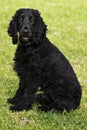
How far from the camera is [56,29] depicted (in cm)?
1894

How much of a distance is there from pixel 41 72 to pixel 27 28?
100 cm

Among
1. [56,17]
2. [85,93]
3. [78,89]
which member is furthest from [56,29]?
[78,89]

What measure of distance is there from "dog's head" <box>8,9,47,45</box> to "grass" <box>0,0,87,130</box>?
4.95ft

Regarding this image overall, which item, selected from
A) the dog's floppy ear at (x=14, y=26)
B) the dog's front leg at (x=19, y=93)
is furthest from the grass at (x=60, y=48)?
the dog's floppy ear at (x=14, y=26)

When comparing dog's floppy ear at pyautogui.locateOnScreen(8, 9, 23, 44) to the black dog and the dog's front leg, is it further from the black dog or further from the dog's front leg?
the dog's front leg

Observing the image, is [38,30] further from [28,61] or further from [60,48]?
[60,48]

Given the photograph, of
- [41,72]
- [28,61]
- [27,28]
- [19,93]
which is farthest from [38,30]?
[19,93]

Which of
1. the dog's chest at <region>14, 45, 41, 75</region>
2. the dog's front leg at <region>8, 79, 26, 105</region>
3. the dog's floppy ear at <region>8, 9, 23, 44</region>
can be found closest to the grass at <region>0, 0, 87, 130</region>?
the dog's front leg at <region>8, 79, 26, 105</region>

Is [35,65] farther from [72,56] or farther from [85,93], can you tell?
[72,56]

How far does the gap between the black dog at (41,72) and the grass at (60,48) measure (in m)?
0.24

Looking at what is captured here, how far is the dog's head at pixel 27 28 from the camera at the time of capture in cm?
915

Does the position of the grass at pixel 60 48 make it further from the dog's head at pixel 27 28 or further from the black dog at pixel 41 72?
the dog's head at pixel 27 28

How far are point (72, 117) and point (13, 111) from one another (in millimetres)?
1272

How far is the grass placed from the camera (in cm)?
868
